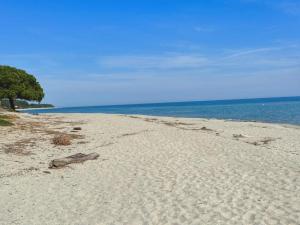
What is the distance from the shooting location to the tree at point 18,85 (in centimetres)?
4897

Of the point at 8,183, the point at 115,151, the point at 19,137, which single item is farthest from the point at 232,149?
the point at 19,137

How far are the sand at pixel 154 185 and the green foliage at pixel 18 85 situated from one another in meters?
32.5

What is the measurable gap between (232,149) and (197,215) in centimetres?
880

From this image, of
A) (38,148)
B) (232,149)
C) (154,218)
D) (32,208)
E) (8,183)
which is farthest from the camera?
(38,148)

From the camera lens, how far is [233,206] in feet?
28.8

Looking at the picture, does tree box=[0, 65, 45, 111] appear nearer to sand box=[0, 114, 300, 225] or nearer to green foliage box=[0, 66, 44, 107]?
green foliage box=[0, 66, 44, 107]

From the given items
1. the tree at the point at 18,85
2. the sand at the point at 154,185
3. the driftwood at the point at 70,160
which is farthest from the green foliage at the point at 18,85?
the driftwood at the point at 70,160

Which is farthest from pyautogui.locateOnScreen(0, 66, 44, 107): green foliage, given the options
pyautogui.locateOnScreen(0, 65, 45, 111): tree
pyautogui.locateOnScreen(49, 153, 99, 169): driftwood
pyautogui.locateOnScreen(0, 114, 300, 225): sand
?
pyautogui.locateOnScreen(49, 153, 99, 169): driftwood

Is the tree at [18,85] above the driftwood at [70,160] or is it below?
above

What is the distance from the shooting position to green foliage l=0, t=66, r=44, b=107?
48966 millimetres

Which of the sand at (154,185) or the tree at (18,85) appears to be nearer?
the sand at (154,185)

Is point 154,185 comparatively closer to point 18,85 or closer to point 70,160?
point 70,160

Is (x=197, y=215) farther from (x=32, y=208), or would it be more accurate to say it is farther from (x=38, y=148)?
(x=38, y=148)

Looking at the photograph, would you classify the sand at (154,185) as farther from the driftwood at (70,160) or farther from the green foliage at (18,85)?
the green foliage at (18,85)
